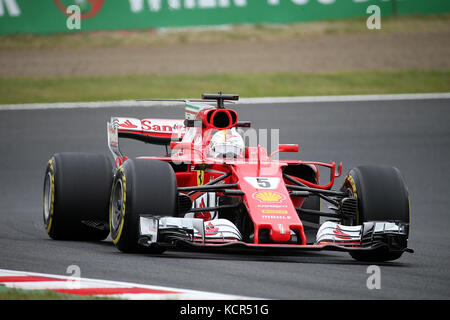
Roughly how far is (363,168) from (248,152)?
1235 millimetres

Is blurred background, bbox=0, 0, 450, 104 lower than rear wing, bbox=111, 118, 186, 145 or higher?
higher

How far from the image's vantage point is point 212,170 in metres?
10.2

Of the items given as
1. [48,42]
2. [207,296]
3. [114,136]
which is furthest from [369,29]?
[207,296]

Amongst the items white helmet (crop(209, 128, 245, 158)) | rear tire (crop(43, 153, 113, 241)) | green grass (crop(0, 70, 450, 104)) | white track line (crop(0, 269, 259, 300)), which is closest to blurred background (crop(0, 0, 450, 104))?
green grass (crop(0, 70, 450, 104))

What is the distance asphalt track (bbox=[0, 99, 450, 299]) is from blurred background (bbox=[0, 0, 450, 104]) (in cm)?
344

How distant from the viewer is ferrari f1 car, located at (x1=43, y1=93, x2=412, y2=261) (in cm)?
895

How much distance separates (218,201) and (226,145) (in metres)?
0.59

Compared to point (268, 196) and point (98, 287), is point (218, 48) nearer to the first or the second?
point (268, 196)

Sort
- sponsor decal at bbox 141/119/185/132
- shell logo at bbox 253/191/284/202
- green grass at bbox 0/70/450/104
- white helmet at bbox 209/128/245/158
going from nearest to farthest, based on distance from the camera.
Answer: shell logo at bbox 253/191/284/202
white helmet at bbox 209/128/245/158
sponsor decal at bbox 141/119/185/132
green grass at bbox 0/70/450/104

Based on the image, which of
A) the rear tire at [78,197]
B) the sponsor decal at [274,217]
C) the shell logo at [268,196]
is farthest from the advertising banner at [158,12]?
the sponsor decal at [274,217]

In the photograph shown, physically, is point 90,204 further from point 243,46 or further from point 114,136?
point 243,46

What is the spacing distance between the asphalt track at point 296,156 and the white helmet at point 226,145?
3.89 ft

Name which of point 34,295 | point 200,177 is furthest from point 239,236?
point 34,295

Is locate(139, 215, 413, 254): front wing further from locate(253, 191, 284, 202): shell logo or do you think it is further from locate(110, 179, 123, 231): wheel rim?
locate(110, 179, 123, 231): wheel rim
